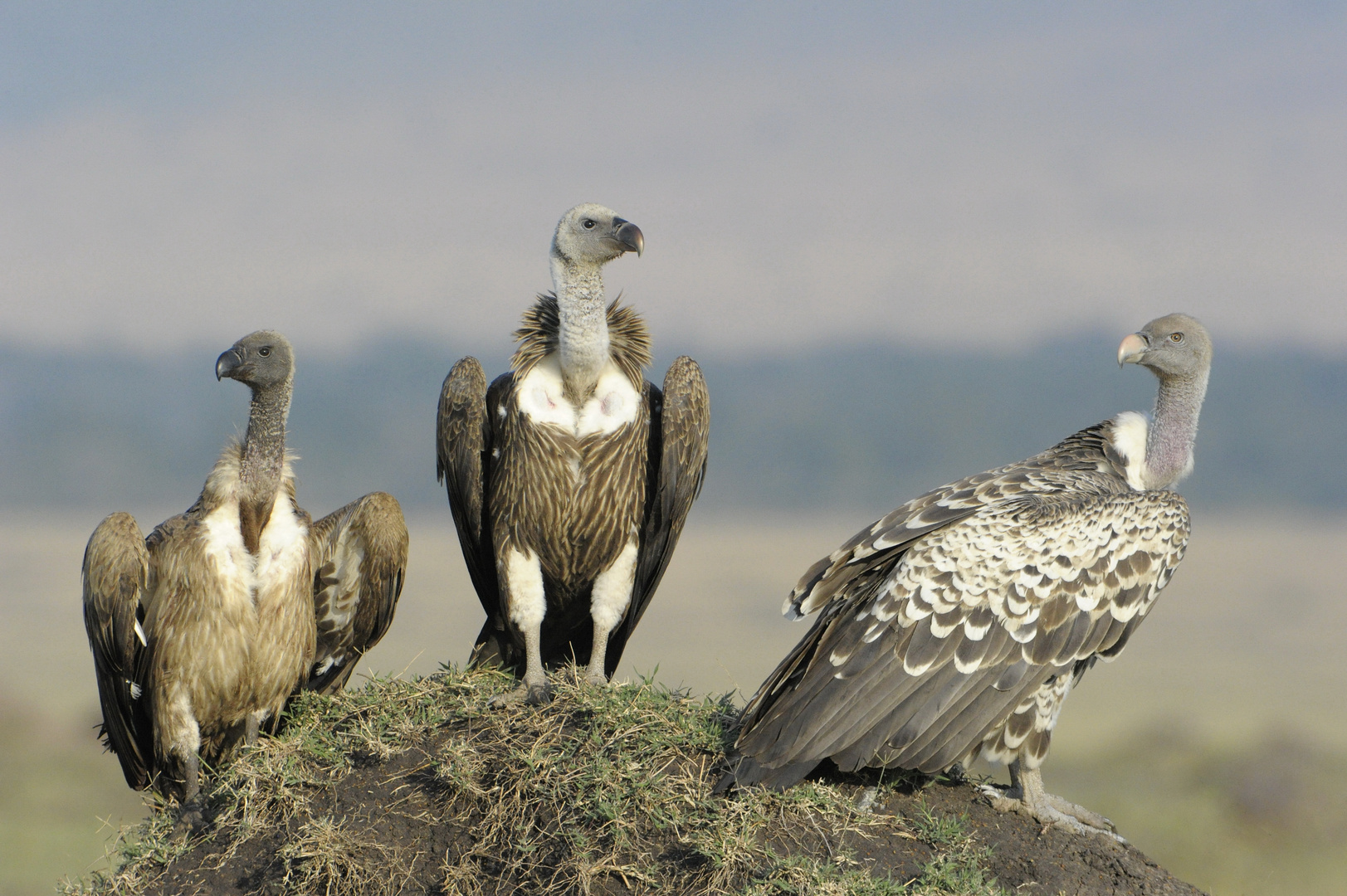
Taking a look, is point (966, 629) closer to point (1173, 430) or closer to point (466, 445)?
point (1173, 430)

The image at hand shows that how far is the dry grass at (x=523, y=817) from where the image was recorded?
5.14 meters

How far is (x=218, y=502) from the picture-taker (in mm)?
6426

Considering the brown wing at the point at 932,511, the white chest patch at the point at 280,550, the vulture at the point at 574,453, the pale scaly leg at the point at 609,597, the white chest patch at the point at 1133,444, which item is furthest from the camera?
the pale scaly leg at the point at 609,597

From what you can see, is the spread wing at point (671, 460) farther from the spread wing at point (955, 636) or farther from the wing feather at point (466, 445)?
the spread wing at point (955, 636)

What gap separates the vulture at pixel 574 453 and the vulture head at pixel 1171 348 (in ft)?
8.46

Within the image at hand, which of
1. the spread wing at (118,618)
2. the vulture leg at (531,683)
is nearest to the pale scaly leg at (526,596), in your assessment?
the vulture leg at (531,683)

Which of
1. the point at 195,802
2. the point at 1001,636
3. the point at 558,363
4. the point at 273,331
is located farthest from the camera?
the point at 558,363

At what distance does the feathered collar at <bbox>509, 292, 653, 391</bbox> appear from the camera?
7195mm

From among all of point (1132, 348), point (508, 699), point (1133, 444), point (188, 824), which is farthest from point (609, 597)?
point (1132, 348)

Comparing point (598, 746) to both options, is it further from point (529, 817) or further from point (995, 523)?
point (995, 523)

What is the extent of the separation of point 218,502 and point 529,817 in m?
2.51

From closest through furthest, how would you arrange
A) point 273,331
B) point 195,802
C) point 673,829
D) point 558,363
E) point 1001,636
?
point 673,829
point 1001,636
point 195,802
point 273,331
point 558,363

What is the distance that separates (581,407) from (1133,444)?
3269 mm

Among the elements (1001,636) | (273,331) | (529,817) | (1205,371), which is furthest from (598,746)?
(1205,371)
